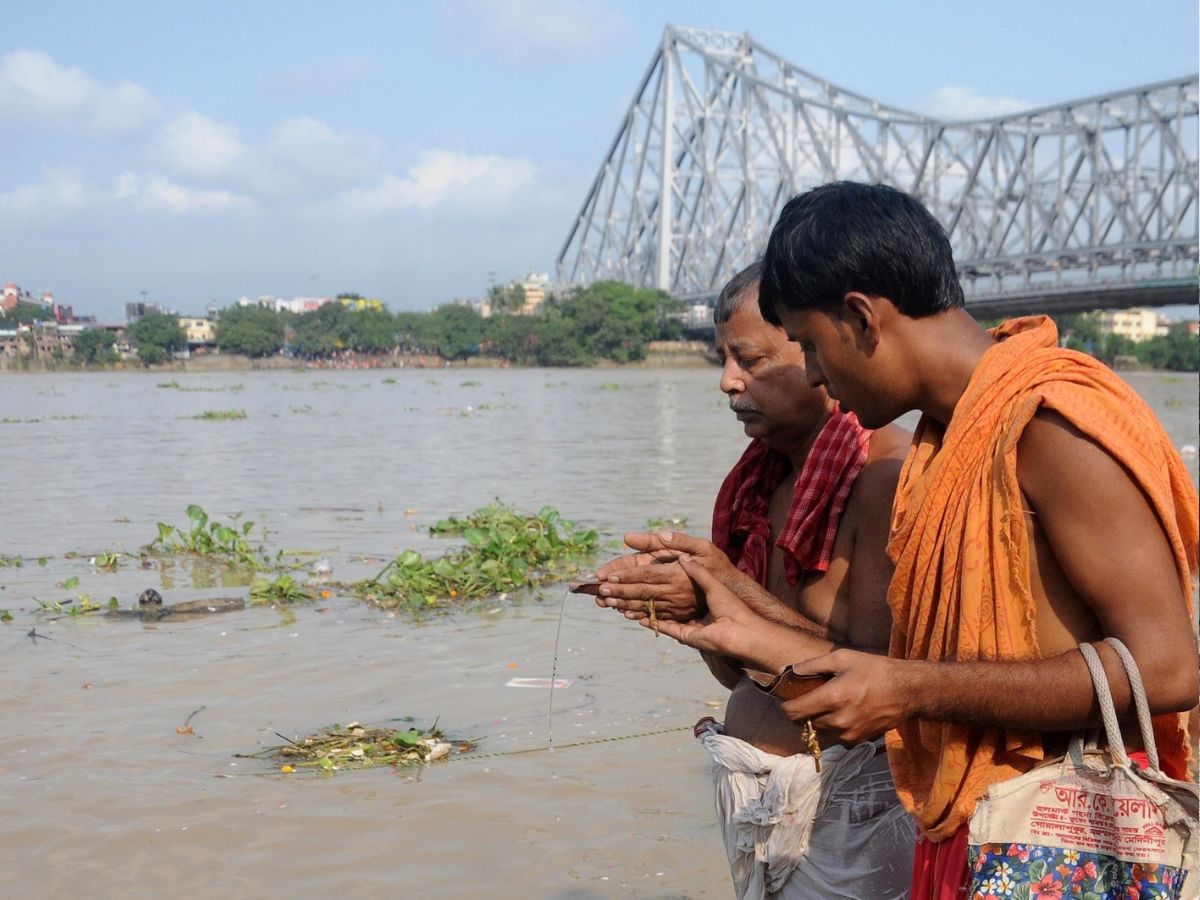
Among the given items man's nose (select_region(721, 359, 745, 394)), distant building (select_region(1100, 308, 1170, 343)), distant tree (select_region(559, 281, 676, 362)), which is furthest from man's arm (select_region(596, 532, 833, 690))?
distant building (select_region(1100, 308, 1170, 343))

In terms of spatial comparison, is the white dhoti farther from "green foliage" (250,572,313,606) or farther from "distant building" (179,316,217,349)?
"distant building" (179,316,217,349)

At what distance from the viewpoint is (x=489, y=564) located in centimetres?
600

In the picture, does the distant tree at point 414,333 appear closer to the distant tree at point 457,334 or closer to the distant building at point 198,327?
the distant tree at point 457,334

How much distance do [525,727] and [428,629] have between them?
1386 mm

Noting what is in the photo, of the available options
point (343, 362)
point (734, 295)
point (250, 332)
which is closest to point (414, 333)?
point (343, 362)

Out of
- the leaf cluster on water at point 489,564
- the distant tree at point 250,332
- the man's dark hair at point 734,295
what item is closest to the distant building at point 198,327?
the distant tree at point 250,332

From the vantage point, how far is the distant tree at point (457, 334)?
71250mm

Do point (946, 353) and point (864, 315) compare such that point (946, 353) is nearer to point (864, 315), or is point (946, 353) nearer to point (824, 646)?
point (864, 315)

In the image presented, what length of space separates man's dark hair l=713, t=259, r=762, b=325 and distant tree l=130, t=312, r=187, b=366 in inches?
2705

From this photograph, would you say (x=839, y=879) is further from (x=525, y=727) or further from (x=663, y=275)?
(x=663, y=275)

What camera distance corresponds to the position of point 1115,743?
1271 millimetres

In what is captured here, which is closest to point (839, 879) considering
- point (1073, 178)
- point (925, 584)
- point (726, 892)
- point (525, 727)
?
point (925, 584)

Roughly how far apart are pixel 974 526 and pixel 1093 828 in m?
0.34

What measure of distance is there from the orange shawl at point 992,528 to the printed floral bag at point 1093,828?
0.03 m
